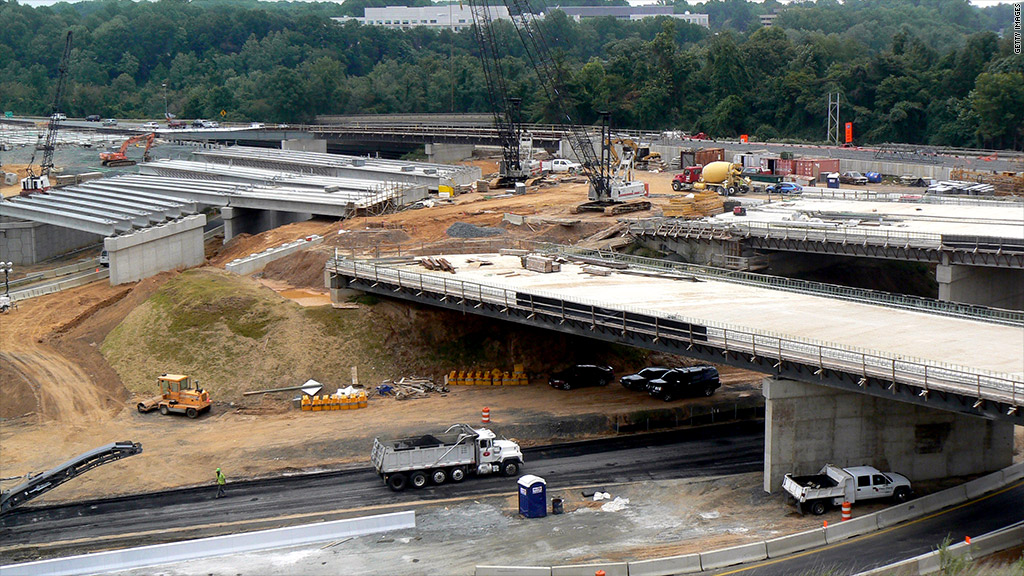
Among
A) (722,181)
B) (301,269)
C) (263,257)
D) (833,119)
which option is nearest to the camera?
(301,269)

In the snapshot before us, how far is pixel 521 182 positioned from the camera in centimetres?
11262

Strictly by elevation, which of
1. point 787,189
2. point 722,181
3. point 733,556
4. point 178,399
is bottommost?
point 733,556

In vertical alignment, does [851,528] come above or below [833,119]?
below

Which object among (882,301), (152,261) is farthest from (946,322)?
(152,261)

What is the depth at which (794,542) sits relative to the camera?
38156 mm

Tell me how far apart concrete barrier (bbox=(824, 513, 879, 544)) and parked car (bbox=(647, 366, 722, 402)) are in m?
17.4

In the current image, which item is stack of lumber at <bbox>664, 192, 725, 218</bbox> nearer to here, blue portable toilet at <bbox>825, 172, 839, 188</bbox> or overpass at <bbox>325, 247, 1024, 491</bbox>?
blue portable toilet at <bbox>825, 172, 839, 188</bbox>

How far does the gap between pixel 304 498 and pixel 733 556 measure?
1752cm

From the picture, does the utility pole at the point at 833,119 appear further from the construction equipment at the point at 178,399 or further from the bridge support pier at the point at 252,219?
the construction equipment at the point at 178,399

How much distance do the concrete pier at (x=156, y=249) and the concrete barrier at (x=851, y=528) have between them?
53628 millimetres

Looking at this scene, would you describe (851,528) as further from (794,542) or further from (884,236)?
(884,236)

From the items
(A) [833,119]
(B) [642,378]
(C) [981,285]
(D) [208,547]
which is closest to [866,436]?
(B) [642,378]

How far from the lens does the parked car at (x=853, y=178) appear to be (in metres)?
110

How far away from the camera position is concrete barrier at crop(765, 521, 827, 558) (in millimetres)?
37656
